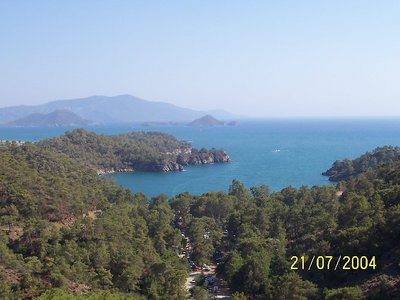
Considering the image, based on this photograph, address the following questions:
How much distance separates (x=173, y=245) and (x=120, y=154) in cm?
6069

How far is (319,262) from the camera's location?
2147cm

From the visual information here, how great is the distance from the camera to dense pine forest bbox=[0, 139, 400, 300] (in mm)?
19234

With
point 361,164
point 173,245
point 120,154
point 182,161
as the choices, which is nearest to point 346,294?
point 173,245

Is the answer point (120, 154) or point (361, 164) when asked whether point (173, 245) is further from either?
point (120, 154)

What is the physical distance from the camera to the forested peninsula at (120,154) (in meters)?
81.2

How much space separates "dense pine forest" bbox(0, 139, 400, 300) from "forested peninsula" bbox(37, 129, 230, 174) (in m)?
45.4

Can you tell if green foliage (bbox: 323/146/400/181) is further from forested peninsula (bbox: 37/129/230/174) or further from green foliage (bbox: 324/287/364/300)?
green foliage (bbox: 324/287/364/300)

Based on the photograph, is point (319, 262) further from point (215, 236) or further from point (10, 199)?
point (10, 199)

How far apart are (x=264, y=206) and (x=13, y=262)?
2056cm

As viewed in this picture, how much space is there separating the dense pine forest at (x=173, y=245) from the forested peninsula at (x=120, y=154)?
45.4 m

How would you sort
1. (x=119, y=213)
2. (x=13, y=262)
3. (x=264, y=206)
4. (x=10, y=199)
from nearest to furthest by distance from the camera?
(x=13, y=262) < (x=10, y=199) < (x=119, y=213) < (x=264, y=206)

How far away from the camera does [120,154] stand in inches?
3514

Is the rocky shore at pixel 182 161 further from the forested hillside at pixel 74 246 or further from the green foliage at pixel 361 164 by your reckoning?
the forested hillside at pixel 74 246

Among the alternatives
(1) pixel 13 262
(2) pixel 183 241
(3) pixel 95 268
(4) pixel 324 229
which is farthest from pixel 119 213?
(4) pixel 324 229
